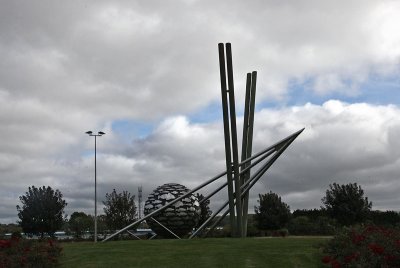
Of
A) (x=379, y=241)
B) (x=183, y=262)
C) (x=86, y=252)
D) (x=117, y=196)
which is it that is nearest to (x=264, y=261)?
(x=183, y=262)

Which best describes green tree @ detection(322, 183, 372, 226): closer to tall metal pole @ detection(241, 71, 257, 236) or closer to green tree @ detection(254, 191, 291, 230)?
green tree @ detection(254, 191, 291, 230)

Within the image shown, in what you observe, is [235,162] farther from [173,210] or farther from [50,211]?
[50,211]

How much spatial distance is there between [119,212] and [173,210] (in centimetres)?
2231

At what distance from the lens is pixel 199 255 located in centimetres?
1530

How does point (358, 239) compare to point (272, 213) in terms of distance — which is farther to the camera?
point (272, 213)

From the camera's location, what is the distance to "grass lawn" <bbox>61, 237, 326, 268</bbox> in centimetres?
1426

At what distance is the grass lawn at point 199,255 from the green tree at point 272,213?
29.5m

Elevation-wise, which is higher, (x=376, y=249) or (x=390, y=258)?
(x=376, y=249)

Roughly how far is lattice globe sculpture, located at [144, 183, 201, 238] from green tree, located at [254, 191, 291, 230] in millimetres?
25000

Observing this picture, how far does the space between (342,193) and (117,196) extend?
20.8 metres

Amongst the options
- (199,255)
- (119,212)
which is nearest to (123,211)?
(119,212)

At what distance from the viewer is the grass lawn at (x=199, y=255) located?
1426 cm

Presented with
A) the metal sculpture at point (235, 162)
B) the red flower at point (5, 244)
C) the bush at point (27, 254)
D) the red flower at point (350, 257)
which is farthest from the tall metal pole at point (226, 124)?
the red flower at point (5, 244)

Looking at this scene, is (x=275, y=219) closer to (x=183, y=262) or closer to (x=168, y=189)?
(x=168, y=189)
